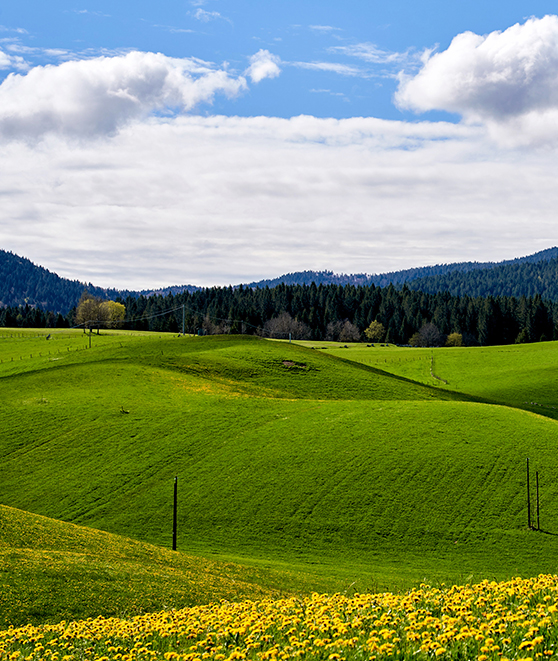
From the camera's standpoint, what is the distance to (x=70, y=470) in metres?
48.9

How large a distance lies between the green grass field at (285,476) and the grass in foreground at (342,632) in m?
6.07

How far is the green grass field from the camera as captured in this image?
120ft

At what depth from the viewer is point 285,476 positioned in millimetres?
47469

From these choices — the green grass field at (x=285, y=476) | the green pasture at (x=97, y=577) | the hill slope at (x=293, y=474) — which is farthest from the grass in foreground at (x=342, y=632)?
the hill slope at (x=293, y=474)

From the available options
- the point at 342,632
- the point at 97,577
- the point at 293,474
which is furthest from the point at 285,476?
the point at 342,632

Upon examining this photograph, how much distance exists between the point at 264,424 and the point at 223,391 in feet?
62.1

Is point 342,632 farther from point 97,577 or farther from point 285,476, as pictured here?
point 285,476

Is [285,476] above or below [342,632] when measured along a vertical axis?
below

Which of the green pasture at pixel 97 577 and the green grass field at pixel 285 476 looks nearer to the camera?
the green pasture at pixel 97 577

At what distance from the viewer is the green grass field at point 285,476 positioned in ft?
120

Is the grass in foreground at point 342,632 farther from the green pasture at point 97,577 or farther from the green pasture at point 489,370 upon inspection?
the green pasture at point 489,370

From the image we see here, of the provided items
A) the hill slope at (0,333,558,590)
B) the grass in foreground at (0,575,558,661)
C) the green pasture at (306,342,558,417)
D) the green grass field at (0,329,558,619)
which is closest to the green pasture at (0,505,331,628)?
the green grass field at (0,329,558,619)

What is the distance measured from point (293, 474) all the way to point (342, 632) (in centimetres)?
3764

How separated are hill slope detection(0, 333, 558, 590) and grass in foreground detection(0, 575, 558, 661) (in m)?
15.7
